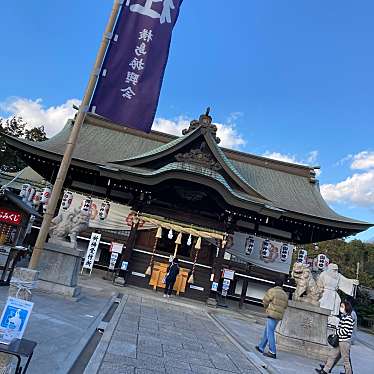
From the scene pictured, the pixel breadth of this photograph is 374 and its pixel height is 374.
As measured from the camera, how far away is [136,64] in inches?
205

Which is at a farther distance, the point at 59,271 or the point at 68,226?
the point at 68,226

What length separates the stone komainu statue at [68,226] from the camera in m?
11.1

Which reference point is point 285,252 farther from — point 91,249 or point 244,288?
point 91,249

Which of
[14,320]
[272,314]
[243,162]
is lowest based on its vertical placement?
[14,320]

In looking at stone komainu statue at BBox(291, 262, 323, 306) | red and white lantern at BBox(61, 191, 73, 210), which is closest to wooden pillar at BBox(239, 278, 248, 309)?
stone komainu statue at BBox(291, 262, 323, 306)

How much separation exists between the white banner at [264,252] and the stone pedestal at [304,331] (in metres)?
7.80

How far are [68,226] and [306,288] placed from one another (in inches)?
297

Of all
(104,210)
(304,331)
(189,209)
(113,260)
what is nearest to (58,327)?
(304,331)

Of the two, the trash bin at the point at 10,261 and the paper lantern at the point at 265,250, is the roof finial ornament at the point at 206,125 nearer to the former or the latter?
the paper lantern at the point at 265,250

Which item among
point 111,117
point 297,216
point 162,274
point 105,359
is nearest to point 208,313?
point 162,274

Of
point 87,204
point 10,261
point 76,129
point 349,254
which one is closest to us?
point 76,129

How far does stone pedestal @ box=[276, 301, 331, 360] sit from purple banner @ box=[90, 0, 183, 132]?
7.70 m

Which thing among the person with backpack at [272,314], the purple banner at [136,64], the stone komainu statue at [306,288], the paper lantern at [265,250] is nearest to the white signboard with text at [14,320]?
the purple banner at [136,64]

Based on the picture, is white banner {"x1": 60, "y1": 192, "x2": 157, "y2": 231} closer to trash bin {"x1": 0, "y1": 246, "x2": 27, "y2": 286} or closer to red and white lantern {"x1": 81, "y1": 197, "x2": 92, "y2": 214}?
red and white lantern {"x1": 81, "y1": 197, "x2": 92, "y2": 214}
